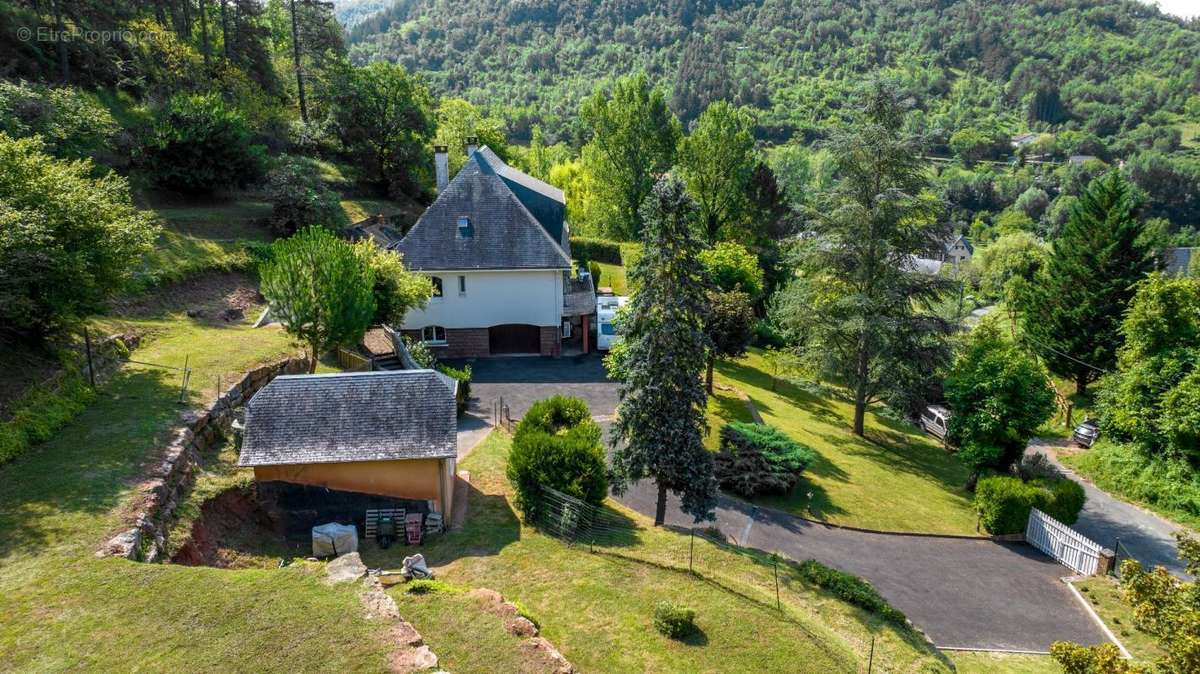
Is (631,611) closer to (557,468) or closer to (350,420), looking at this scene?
(557,468)

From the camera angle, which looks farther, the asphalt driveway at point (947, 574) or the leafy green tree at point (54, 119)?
the leafy green tree at point (54, 119)

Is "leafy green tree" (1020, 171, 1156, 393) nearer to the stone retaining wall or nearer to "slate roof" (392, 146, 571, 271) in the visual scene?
"slate roof" (392, 146, 571, 271)

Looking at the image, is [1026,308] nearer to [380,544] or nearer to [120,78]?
[380,544]

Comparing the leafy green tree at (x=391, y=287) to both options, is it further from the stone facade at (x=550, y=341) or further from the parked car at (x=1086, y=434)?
the parked car at (x=1086, y=434)

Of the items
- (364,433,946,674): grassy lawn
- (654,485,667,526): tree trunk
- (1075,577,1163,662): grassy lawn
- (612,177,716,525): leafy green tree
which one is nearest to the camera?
(364,433,946,674): grassy lawn

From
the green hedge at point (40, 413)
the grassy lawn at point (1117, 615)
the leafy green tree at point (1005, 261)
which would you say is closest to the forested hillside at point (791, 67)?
the leafy green tree at point (1005, 261)

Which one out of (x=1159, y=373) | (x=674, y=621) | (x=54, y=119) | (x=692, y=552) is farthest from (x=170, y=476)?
(x=1159, y=373)

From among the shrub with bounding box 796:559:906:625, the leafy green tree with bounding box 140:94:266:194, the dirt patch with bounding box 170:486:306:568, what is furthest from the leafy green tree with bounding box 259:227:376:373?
the shrub with bounding box 796:559:906:625
